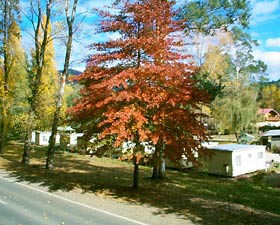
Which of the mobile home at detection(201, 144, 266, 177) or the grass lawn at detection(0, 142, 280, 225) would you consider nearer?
the grass lawn at detection(0, 142, 280, 225)

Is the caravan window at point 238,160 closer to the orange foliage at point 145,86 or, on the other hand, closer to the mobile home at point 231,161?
the mobile home at point 231,161

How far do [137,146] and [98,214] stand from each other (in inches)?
117

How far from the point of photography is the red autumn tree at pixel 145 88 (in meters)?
12.6

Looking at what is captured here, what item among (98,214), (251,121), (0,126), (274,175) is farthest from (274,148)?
(98,214)

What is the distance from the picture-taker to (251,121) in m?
48.3

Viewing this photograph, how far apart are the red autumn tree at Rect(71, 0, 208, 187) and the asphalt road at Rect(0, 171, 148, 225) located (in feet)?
9.47

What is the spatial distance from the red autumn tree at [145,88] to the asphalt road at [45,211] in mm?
2888

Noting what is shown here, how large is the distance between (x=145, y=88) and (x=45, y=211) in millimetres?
5892

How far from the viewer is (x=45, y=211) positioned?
12.1 metres

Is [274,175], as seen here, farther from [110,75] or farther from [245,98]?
[245,98]

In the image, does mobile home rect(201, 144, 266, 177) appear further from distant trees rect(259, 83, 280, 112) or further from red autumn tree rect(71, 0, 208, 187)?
distant trees rect(259, 83, 280, 112)

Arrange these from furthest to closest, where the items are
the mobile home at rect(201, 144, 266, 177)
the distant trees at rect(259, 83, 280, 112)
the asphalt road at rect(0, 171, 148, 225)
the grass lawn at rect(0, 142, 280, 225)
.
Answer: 1. the distant trees at rect(259, 83, 280, 112)
2. the mobile home at rect(201, 144, 266, 177)
3. the grass lawn at rect(0, 142, 280, 225)
4. the asphalt road at rect(0, 171, 148, 225)

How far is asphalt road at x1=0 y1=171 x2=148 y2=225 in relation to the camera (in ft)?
35.7

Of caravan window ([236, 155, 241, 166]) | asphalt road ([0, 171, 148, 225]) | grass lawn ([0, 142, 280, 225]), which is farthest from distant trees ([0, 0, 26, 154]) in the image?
caravan window ([236, 155, 241, 166])
